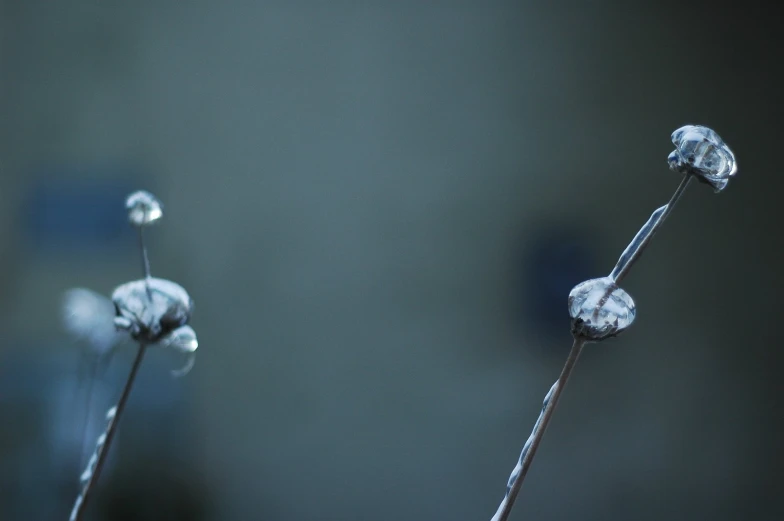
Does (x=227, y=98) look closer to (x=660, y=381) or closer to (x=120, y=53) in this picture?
(x=120, y=53)

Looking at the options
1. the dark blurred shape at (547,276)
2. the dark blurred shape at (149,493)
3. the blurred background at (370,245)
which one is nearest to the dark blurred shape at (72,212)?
the blurred background at (370,245)

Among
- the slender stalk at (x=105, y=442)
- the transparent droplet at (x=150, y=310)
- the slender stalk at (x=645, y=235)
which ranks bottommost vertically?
the slender stalk at (x=105, y=442)

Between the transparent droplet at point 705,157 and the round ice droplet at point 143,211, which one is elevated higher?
the transparent droplet at point 705,157

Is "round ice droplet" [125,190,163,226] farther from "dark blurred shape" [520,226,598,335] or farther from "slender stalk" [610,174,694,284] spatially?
"dark blurred shape" [520,226,598,335]

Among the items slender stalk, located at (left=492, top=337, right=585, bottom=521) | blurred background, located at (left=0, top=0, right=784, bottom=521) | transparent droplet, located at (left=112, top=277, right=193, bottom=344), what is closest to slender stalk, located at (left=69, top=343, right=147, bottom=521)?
transparent droplet, located at (left=112, top=277, right=193, bottom=344)

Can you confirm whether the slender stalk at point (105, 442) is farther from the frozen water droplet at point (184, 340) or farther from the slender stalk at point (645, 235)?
the slender stalk at point (645, 235)

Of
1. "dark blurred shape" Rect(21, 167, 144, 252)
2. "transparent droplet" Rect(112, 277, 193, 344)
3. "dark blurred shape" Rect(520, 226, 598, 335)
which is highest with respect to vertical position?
"dark blurred shape" Rect(520, 226, 598, 335)

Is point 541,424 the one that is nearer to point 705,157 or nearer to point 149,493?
point 705,157
